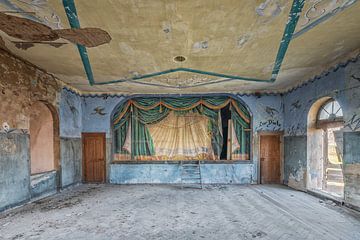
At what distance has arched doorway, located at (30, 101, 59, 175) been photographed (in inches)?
241

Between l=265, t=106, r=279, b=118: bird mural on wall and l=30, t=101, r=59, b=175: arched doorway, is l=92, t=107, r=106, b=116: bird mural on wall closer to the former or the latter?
l=30, t=101, r=59, b=175: arched doorway

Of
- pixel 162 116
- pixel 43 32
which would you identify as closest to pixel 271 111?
pixel 162 116

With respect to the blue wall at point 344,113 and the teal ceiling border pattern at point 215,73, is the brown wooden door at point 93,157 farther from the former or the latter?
the blue wall at point 344,113

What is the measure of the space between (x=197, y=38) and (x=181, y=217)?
10.8 ft

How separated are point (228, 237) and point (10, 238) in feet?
11.0

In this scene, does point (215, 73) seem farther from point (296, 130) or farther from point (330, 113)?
point (296, 130)

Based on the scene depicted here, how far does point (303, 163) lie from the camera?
588 cm

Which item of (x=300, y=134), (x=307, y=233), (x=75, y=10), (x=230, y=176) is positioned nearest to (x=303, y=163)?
(x=300, y=134)

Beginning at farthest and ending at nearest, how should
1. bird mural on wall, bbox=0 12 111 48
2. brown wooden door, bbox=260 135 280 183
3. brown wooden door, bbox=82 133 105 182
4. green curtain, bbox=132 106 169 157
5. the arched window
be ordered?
green curtain, bbox=132 106 169 157, brown wooden door, bbox=82 133 105 182, brown wooden door, bbox=260 135 280 183, the arched window, bird mural on wall, bbox=0 12 111 48

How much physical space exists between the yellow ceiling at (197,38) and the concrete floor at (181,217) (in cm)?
312

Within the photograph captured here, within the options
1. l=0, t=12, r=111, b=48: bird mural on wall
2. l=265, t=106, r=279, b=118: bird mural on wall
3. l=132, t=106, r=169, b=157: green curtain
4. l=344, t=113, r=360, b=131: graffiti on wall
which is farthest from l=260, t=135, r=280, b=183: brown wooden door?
l=0, t=12, r=111, b=48: bird mural on wall

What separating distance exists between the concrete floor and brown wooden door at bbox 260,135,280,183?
Answer: 4.16ft

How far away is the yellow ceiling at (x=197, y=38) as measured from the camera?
275 centimetres

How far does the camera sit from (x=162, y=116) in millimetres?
7387
